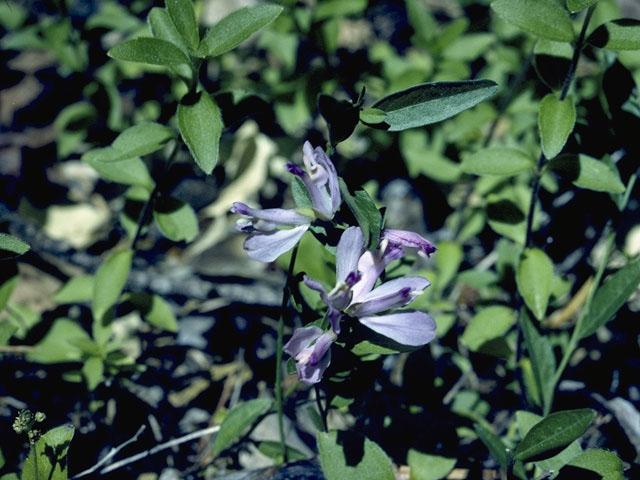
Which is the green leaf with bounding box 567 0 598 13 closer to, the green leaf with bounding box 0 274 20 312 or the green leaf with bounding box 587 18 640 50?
the green leaf with bounding box 587 18 640 50

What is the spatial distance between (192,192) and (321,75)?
4.06ft

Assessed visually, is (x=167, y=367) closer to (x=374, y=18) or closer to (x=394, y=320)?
(x=394, y=320)

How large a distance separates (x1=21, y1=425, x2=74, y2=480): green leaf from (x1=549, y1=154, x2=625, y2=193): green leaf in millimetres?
2087

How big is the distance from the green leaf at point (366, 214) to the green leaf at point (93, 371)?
4.90 ft

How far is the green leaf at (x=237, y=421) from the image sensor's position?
2.28 m

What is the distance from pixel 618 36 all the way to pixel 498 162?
0.62 m

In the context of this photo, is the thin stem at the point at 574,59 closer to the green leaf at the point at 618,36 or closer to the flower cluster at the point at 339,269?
the green leaf at the point at 618,36

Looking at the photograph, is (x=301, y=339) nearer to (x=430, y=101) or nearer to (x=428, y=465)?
(x=430, y=101)

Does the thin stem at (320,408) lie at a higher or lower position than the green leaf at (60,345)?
higher

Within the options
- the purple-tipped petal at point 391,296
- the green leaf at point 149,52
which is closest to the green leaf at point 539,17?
the purple-tipped petal at point 391,296

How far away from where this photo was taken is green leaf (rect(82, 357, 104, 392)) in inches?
98.7

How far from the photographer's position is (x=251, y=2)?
16.2 ft

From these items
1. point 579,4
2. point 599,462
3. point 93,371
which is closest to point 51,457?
point 93,371

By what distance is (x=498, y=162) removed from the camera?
2.38 metres
